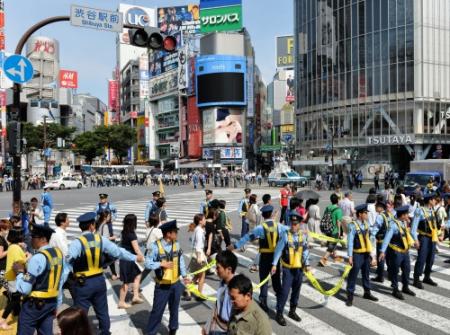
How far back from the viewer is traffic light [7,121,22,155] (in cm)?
978

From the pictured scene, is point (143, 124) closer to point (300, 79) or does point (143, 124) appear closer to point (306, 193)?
point (300, 79)

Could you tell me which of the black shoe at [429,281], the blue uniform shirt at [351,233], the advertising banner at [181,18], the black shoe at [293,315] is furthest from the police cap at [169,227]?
the advertising banner at [181,18]

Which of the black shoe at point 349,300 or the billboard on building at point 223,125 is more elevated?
the billboard on building at point 223,125

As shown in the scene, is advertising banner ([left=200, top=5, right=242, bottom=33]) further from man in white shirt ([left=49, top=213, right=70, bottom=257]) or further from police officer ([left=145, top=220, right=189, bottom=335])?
police officer ([left=145, top=220, right=189, bottom=335])

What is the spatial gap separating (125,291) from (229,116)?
68.1 meters

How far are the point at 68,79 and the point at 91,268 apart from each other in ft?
326

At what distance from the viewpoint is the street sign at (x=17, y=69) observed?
31.2 ft

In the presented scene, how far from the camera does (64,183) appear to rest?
4444cm

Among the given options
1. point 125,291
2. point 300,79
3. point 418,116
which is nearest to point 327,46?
point 300,79

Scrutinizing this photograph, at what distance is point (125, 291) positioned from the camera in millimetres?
7754

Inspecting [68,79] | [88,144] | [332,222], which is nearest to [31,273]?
[332,222]

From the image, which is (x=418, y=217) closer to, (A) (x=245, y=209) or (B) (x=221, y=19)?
(A) (x=245, y=209)

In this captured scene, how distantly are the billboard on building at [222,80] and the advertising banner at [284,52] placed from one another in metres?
58.9

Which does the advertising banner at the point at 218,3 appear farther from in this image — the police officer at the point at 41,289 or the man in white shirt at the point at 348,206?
the police officer at the point at 41,289
